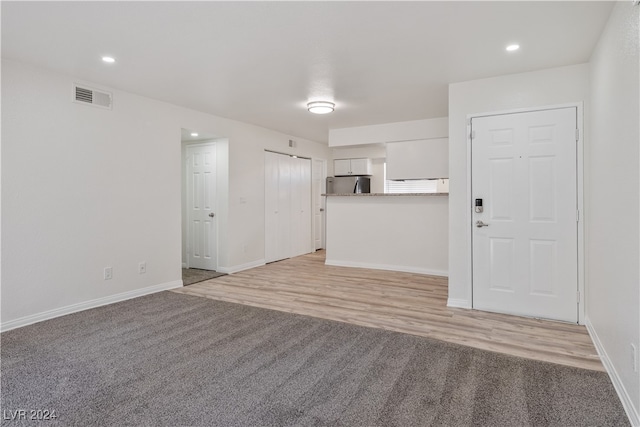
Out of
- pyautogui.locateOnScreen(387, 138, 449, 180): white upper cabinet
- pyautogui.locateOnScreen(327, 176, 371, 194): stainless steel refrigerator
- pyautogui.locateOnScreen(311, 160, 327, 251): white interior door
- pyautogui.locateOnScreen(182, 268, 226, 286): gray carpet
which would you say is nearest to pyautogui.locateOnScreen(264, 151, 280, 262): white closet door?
pyautogui.locateOnScreen(182, 268, 226, 286): gray carpet

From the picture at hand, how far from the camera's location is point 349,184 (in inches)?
288

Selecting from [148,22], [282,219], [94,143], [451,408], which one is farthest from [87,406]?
[282,219]

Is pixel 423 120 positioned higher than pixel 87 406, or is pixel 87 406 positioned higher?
pixel 423 120

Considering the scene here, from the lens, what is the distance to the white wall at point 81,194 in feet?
10.2

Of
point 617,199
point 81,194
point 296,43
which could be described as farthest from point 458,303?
point 81,194

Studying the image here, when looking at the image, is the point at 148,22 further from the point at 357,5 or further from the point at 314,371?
the point at 314,371

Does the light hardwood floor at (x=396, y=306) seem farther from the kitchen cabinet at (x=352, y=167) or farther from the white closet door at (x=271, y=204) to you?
the kitchen cabinet at (x=352, y=167)

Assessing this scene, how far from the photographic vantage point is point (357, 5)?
2236mm

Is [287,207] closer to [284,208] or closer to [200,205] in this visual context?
[284,208]

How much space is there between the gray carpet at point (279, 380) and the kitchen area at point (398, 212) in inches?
108

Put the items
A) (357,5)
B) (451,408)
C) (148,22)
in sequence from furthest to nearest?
1. (148,22)
2. (357,5)
3. (451,408)

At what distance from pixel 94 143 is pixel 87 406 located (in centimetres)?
279

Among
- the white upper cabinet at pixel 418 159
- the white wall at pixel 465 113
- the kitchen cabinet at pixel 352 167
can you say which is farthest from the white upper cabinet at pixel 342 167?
the white wall at pixel 465 113

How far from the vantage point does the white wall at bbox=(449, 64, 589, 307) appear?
3.34 metres
